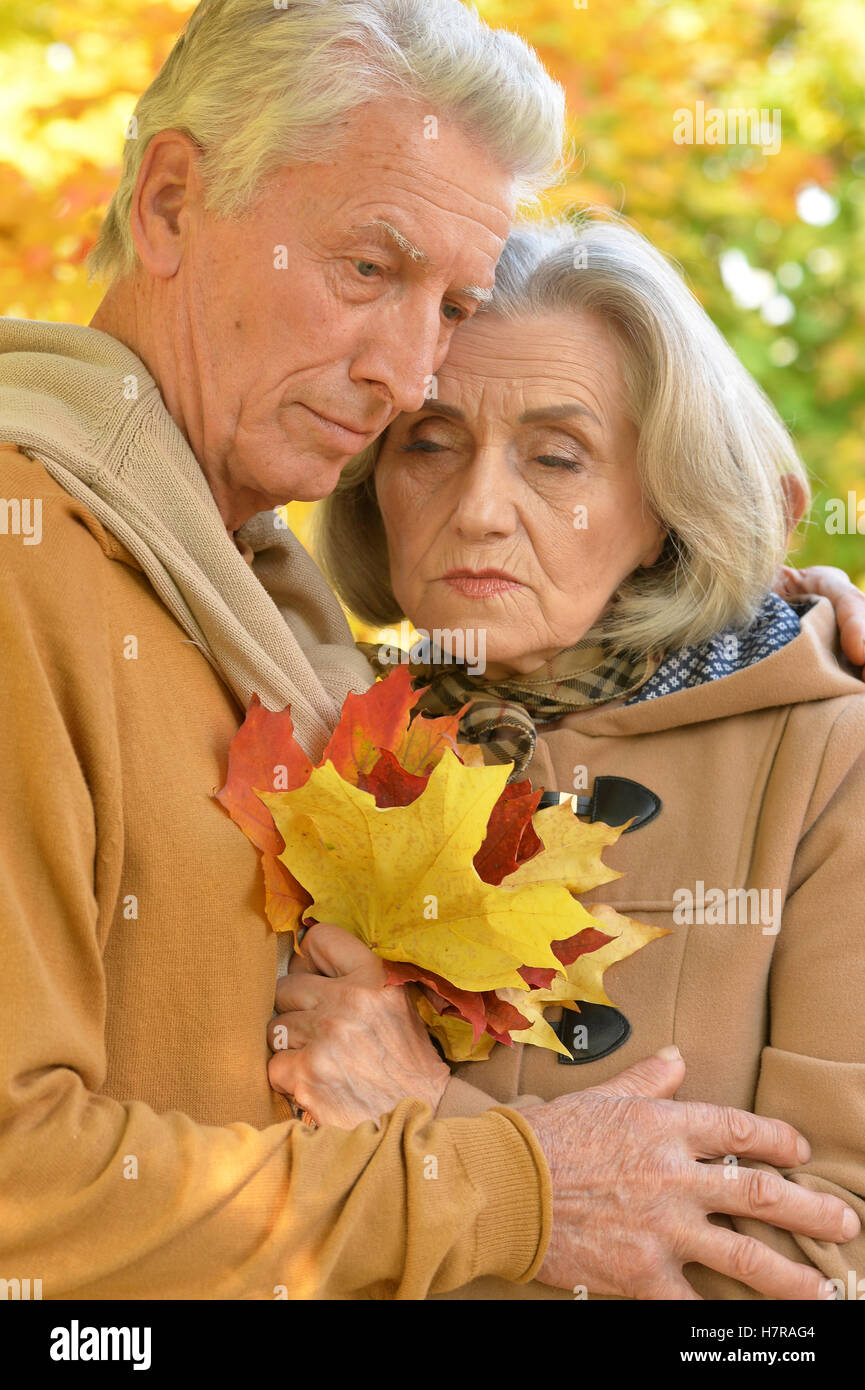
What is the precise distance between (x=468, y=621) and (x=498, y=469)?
0.82ft

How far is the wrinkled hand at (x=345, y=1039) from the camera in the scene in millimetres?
1757

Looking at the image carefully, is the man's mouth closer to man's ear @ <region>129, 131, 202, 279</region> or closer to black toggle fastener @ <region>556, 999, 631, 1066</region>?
man's ear @ <region>129, 131, 202, 279</region>

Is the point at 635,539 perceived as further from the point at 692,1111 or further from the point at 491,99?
the point at 692,1111

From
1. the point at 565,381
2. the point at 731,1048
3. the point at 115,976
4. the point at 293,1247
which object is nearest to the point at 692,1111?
the point at 731,1048

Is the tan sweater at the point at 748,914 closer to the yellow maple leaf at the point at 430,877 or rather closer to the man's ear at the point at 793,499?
the yellow maple leaf at the point at 430,877

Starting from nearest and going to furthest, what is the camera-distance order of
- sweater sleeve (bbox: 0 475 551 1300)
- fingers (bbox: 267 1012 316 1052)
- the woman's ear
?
sweater sleeve (bbox: 0 475 551 1300)
fingers (bbox: 267 1012 316 1052)
the woman's ear

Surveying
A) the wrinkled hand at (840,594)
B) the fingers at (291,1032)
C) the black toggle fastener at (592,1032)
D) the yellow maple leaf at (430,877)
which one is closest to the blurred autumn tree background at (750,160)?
the wrinkled hand at (840,594)

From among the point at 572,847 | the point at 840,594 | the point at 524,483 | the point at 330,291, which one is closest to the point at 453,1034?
the point at 572,847

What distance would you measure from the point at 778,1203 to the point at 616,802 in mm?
629

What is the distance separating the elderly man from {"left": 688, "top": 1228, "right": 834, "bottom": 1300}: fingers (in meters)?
0.01

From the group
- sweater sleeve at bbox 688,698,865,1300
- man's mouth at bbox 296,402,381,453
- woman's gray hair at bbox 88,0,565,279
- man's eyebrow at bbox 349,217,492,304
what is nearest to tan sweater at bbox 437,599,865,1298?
sweater sleeve at bbox 688,698,865,1300

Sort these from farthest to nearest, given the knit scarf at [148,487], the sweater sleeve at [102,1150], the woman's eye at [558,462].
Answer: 1. the woman's eye at [558,462]
2. the knit scarf at [148,487]
3. the sweater sleeve at [102,1150]

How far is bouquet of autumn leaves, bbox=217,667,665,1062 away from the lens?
1.75 meters

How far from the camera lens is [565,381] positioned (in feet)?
7.52
